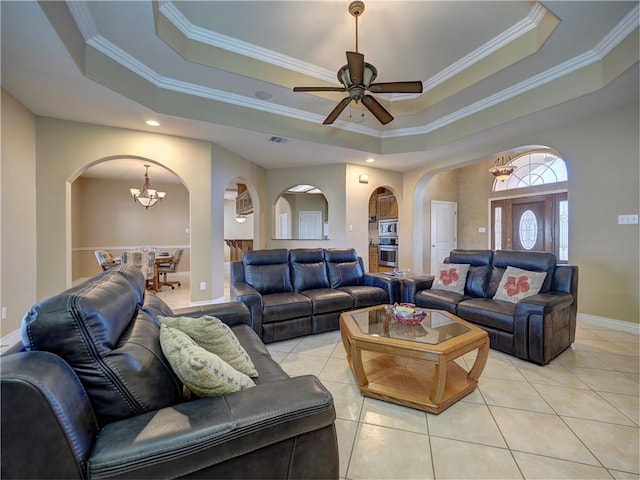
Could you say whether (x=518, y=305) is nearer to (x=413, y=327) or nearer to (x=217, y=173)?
(x=413, y=327)

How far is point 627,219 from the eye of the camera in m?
3.34

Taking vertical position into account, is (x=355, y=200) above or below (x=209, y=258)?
above

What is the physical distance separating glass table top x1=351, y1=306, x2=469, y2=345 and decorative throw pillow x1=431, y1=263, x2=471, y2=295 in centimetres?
97

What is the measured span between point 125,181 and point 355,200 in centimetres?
619

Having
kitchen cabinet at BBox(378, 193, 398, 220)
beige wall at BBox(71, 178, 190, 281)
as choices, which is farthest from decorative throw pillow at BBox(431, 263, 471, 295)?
beige wall at BBox(71, 178, 190, 281)

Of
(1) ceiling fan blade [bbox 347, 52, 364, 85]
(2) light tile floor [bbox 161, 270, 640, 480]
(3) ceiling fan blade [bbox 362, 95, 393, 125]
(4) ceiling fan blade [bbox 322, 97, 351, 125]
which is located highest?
(1) ceiling fan blade [bbox 347, 52, 364, 85]

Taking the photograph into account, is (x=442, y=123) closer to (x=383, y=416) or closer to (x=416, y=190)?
(x=416, y=190)

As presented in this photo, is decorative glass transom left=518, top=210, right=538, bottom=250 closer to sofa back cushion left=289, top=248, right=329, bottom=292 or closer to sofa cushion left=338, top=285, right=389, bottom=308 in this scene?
sofa cushion left=338, top=285, right=389, bottom=308

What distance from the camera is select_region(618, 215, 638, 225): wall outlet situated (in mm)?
3287

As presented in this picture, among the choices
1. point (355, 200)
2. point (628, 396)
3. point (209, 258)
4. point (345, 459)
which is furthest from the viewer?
point (355, 200)

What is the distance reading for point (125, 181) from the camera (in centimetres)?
747

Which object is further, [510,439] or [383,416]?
→ [383,416]

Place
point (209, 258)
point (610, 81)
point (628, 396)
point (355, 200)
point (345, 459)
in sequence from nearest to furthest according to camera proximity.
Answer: point (345, 459), point (628, 396), point (610, 81), point (209, 258), point (355, 200)

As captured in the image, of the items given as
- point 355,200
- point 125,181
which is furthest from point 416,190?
point 125,181
